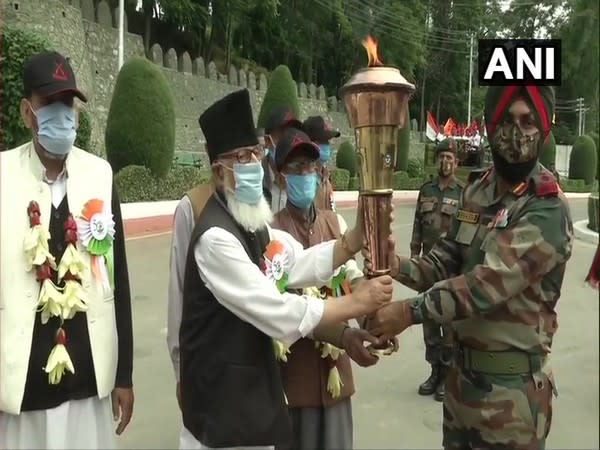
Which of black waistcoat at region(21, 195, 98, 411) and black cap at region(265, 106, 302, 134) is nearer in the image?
black waistcoat at region(21, 195, 98, 411)

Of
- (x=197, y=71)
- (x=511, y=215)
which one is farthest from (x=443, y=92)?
(x=197, y=71)

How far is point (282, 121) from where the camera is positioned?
450 cm

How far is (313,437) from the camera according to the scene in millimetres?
2939

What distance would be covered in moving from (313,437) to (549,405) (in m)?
1.10

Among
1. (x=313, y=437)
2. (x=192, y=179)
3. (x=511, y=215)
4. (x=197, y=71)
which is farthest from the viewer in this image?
(x=197, y=71)

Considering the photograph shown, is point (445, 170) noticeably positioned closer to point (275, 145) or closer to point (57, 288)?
point (275, 145)

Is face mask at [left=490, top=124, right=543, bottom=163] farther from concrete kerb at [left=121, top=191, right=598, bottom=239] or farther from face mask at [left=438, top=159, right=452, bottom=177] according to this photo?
concrete kerb at [left=121, top=191, right=598, bottom=239]

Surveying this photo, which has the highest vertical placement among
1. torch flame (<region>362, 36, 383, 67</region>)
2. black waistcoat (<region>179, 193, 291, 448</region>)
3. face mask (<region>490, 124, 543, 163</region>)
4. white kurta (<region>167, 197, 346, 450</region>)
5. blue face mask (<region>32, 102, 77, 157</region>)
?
torch flame (<region>362, 36, 383, 67</region>)

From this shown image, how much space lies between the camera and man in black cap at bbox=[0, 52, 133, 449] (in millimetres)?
2234

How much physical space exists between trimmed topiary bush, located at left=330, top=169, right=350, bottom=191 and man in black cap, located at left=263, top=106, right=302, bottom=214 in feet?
60.8

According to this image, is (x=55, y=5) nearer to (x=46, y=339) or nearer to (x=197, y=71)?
(x=197, y=71)

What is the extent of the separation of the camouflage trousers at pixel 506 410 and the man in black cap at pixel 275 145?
1611 millimetres

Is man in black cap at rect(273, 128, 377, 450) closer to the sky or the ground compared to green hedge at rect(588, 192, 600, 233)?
closer to the ground

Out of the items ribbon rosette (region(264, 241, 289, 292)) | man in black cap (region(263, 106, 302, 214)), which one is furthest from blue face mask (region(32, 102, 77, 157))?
man in black cap (region(263, 106, 302, 214))
